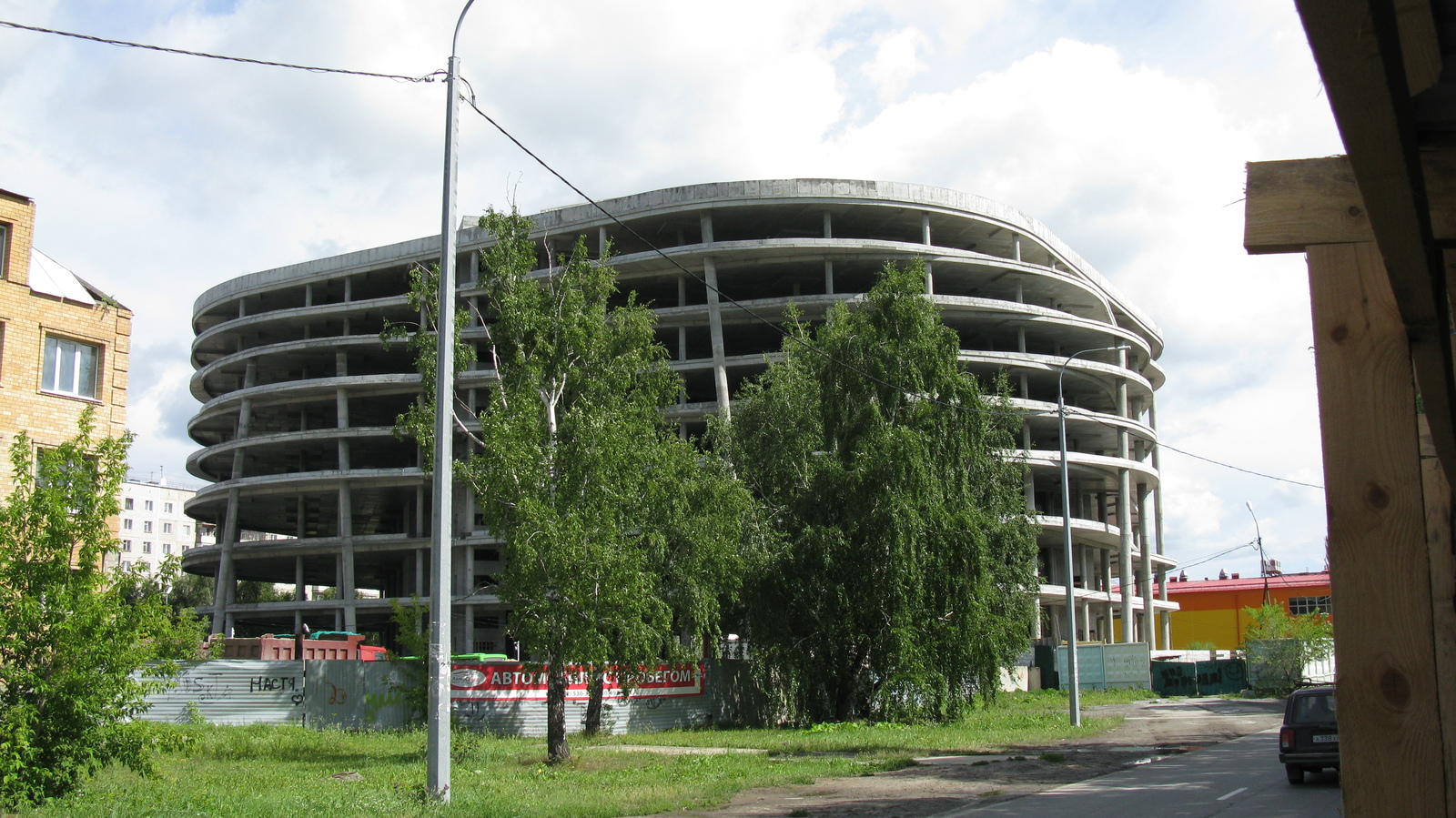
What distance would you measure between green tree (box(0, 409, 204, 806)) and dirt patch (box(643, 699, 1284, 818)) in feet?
22.4

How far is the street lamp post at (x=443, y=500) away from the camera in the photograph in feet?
43.5

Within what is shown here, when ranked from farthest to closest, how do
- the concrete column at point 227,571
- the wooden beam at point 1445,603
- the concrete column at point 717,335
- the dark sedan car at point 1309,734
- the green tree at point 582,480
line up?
the concrete column at point 227,571, the concrete column at point 717,335, the green tree at point 582,480, the dark sedan car at point 1309,734, the wooden beam at point 1445,603

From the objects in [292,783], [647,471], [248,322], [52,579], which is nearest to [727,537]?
[647,471]

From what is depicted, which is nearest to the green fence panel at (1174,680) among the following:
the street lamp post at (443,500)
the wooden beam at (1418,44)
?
the street lamp post at (443,500)

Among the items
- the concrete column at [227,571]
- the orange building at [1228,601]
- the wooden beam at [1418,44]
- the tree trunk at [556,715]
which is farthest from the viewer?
the orange building at [1228,601]

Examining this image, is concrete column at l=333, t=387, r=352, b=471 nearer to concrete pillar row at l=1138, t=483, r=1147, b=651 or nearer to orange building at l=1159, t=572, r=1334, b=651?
concrete pillar row at l=1138, t=483, r=1147, b=651

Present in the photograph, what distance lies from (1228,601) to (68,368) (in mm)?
81724

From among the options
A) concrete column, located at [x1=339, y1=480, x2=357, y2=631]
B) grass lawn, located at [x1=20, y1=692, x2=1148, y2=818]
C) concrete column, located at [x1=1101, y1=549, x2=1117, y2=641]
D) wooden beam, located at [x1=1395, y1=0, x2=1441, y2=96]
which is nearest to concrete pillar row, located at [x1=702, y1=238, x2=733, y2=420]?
concrete column, located at [x1=339, y1=480, x2=357, y2=631]

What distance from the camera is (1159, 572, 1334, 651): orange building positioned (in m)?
80.1

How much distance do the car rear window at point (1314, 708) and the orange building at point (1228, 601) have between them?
68002mm

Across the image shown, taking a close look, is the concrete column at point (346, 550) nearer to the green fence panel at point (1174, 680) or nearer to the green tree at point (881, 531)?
the green tree at point (881, 531)

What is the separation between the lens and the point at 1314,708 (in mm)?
16875

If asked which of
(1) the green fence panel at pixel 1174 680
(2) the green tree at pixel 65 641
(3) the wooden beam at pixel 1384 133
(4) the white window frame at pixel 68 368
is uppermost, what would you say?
(4) the white window frame at pixel 68 368

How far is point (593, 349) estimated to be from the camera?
893 inches
